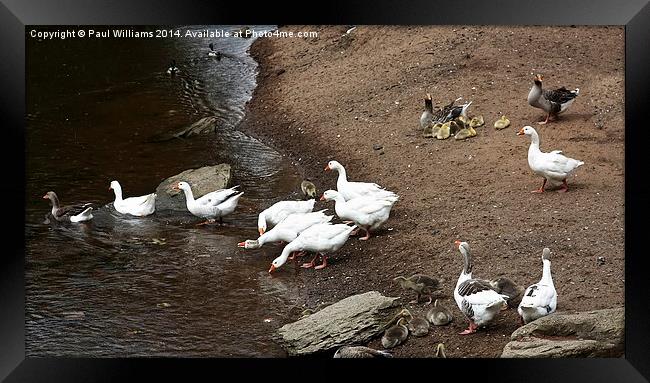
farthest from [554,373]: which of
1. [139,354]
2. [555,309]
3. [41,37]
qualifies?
[41,37]

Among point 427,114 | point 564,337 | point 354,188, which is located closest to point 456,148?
point 427,114

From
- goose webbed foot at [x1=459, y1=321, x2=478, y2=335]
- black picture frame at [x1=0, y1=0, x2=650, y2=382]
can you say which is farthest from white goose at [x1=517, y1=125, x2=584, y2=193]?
goose webbed foot at [x1=459, y1=321, x2=478, y2=335]

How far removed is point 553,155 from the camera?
852 cm

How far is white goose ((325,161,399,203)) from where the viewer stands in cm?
860

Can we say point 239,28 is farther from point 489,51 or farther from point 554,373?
point 554,373

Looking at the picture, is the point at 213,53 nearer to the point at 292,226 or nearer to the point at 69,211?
the point at 292,226

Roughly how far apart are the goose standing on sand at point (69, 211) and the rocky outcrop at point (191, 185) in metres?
0.51

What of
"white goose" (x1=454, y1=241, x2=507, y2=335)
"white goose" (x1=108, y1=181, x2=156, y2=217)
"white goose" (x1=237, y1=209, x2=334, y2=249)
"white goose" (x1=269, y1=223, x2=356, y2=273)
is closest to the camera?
"white goose" (x1=454, y1=241, x2=507, y2=335)

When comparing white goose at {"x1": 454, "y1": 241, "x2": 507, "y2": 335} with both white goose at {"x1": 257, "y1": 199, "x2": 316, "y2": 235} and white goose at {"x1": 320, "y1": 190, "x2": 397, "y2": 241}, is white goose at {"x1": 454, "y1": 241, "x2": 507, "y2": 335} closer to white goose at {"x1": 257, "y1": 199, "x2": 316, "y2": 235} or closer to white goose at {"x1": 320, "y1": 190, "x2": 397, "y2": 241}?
white goose at {"x1": 320, "y1": 190, "x2": 397, "y2": 241}

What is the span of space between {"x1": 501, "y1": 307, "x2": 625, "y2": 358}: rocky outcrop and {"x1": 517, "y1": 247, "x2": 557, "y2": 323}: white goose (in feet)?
0.17

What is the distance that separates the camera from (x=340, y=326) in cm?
830

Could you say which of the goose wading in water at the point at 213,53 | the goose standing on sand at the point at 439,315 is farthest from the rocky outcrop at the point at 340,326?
the goose wading in water at the point at 213,53

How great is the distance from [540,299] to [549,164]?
998mm
